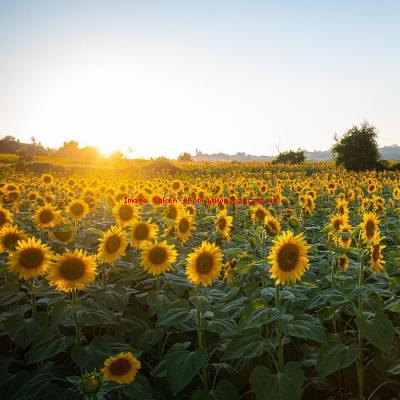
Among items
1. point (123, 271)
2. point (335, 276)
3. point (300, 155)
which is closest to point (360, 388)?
point (335, 276)

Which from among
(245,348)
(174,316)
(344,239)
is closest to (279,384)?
(245,348)

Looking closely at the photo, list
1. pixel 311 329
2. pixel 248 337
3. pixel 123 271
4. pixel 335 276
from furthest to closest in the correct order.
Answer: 1. pixel 123 271
2. pixel 335 276
3. pixel 248 337
4. pixel 311 329

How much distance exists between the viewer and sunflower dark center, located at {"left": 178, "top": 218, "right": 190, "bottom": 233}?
523 cm

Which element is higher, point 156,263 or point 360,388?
point 156,263

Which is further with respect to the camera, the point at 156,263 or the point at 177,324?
the point at 156,263

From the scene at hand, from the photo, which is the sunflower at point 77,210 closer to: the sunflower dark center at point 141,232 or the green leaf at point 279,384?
the sunflower dark center at point 141,232

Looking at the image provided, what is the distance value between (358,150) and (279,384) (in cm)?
3469

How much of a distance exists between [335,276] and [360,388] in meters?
0.98

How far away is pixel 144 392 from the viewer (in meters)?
2.80

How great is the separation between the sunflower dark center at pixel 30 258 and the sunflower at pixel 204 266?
125 cm

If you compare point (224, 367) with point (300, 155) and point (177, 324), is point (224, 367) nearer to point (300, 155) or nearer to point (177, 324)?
point (177, 324)

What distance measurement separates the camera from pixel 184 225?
5.27 m

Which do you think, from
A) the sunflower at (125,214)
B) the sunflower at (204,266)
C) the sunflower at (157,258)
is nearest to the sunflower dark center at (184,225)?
the sunflower at (125,214)

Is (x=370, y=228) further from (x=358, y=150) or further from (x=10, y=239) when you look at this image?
(x=358, y=150)
